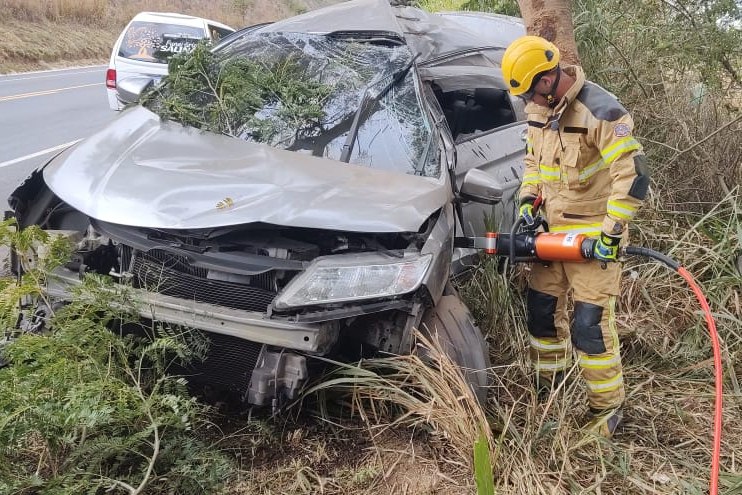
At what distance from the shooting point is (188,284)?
2221 mm

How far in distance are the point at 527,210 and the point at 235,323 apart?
1.51 metres

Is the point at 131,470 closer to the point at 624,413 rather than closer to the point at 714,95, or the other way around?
the point at 624,413

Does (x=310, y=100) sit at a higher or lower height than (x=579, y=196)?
higher

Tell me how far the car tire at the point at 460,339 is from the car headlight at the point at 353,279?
303mm

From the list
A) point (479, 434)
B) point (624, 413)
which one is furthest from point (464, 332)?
point (624, 413)

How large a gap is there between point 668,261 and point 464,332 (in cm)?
81

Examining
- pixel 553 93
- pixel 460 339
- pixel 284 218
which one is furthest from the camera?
pixel 553 93

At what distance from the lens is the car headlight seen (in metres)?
2.10

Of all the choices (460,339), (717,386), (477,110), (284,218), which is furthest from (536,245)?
Result: (477,110)

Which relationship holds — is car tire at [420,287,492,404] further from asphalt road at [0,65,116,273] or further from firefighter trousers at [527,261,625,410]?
asphalt road at [0,65,116,273]

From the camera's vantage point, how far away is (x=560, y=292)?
2.94 meters

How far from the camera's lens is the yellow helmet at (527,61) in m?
2.50

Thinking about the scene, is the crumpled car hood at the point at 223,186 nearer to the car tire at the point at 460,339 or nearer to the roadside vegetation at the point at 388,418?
the roadside vegetation at the point at 388,418

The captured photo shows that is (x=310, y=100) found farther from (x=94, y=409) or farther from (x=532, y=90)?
(x=94, y=409)
